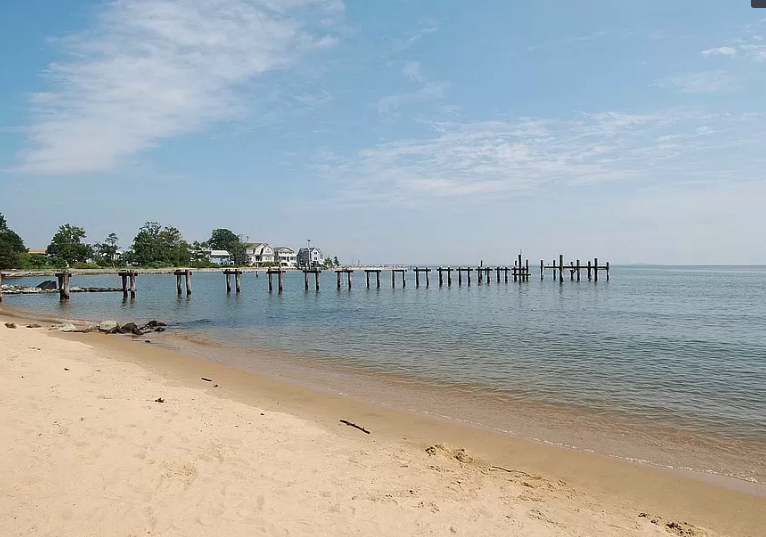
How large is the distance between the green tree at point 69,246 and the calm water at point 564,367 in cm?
7365

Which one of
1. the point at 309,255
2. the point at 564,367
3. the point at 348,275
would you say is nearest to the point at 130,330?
the point at 564,367

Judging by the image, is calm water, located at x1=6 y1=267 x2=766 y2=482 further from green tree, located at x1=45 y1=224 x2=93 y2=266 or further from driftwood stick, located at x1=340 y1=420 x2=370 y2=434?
green tree, located at x1=45 y1=224 x2=93 y2=266

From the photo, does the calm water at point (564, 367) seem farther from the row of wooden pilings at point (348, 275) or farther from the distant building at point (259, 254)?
the distant building at point (259, 254)

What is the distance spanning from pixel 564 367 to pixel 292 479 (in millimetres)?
10721

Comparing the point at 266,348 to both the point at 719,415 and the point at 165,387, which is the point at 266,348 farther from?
the point at 719,415

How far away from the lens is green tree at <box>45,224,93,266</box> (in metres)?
92.8

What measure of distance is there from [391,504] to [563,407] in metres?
6.39

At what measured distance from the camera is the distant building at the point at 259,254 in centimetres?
13038

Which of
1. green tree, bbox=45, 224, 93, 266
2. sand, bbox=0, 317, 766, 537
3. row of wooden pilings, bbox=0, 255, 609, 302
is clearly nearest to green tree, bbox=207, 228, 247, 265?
green tree, bbox=45, 224, 93, 266

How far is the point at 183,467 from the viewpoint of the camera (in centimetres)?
560

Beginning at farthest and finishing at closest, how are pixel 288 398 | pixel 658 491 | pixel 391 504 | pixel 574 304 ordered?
1. pixel 574 304
2. pixel 288 398
3. pixel 658 491
4. pixel 391 504

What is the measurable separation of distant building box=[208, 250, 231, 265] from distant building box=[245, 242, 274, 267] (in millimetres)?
5314

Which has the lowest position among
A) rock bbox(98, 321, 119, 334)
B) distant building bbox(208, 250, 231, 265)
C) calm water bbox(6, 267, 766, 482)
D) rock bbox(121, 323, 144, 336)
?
calm water bbox(6, 267, 766, 482)

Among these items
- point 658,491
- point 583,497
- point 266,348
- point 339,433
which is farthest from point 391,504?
point 266,348
